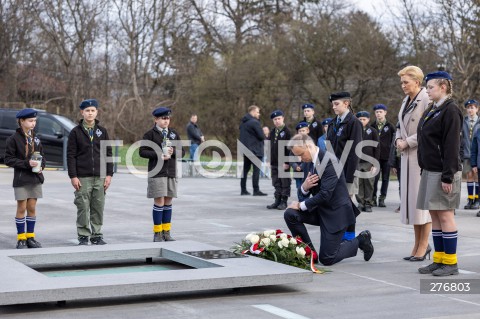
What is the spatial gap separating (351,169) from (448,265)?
2221mm

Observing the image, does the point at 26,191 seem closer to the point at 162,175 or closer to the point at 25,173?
the point at 25,173

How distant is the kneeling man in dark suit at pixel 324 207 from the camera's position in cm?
932

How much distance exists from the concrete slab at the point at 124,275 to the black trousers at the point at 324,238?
0.94 metres

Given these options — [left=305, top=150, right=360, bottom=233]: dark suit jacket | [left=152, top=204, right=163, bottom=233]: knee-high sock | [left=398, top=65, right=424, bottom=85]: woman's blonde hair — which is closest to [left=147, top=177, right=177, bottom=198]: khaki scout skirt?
[left=152, top=204, right=163, bottom=233]: knee-high sock

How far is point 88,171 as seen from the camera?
436 inches

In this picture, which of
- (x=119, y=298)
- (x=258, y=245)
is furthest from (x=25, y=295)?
(x=258, y=245)

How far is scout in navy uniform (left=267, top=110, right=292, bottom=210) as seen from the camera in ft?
52.7

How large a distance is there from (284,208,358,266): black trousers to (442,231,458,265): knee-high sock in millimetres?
1184

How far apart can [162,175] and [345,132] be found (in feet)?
8.42

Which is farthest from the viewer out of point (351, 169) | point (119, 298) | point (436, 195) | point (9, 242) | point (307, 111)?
point (307, 111)

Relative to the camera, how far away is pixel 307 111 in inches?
646

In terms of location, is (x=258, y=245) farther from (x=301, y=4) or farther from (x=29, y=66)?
(x=29, y=66)

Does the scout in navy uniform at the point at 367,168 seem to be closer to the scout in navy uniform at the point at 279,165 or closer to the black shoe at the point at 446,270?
the scout in navy uniform at the point at 279,165

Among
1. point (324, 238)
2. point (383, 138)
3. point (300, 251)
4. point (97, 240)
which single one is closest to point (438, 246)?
point (324, 238)
